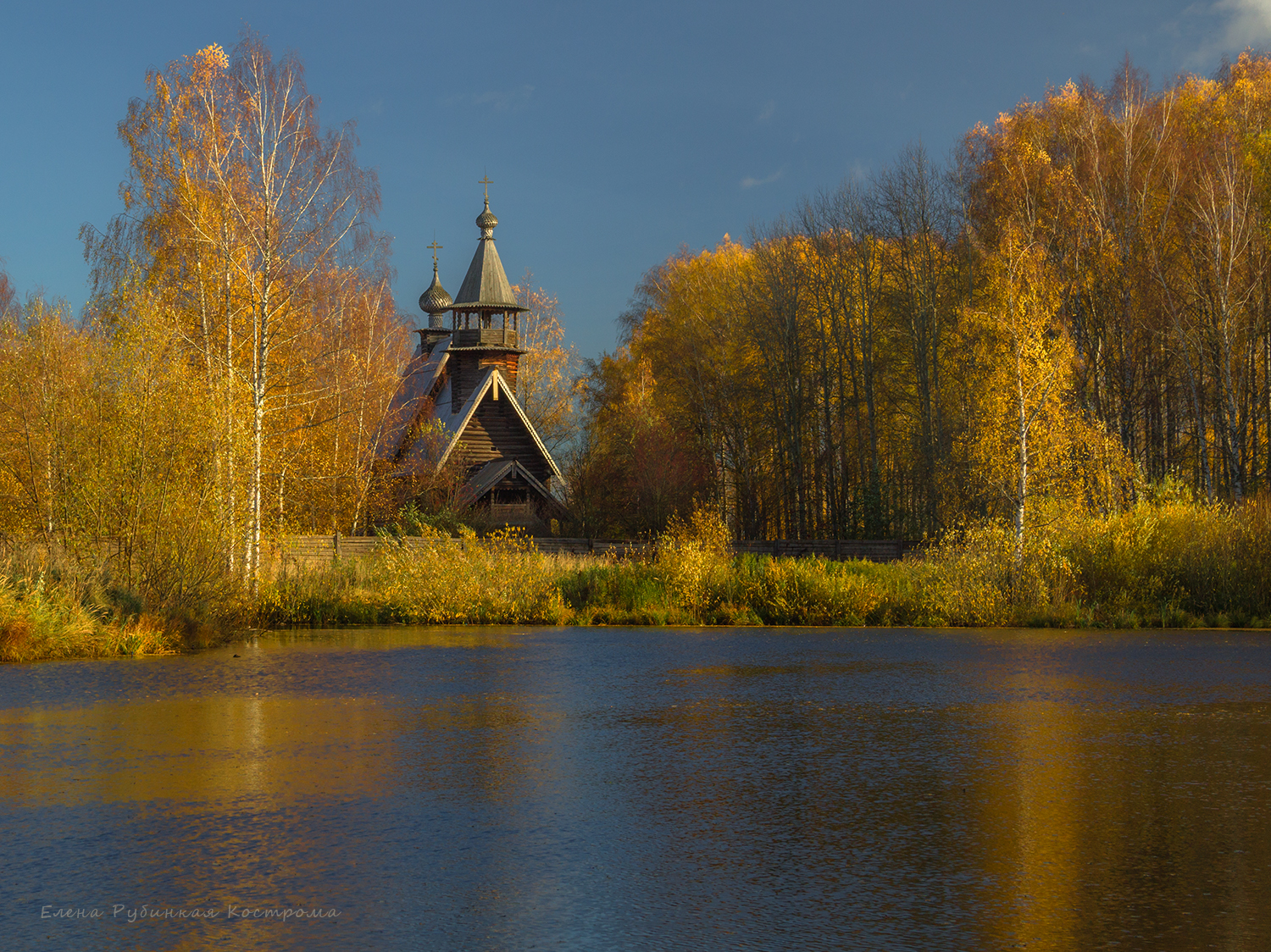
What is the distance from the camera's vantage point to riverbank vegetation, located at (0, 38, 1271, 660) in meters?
19.8

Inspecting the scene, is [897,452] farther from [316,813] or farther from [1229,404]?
Result: [316,813]

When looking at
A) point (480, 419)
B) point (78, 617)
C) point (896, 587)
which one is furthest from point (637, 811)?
point (480, 419)

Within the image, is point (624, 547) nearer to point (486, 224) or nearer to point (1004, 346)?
point (1004, 346)

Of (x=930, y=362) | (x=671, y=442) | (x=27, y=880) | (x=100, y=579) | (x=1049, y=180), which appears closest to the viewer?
(x=27, y=880)

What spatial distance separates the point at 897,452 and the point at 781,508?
6381 millimetres

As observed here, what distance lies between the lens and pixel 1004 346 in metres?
31.1

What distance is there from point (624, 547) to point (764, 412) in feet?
69.3

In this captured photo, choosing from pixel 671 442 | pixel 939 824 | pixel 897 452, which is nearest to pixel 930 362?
pixel 897 452

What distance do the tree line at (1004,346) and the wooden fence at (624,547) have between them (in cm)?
341

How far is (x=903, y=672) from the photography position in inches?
590

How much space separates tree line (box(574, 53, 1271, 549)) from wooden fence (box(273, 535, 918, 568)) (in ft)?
11.2

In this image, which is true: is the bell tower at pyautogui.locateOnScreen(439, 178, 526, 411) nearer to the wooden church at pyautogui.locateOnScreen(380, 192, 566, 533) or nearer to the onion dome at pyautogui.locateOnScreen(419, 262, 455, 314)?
the wooden church at pyautogui.locateOnScreen(380, 192, 566, 533)

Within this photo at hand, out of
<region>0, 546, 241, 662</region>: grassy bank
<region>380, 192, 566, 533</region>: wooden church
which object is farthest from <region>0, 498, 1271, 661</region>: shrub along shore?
<region>380, 192, 566, 533</region>: wooden church

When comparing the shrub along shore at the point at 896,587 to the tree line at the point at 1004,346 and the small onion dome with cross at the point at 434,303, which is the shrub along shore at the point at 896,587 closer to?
the tree line at the point at 1004,346
